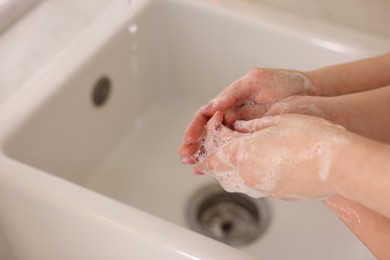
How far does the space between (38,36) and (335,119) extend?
0.43 m

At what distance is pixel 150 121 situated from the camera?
0.90 metres

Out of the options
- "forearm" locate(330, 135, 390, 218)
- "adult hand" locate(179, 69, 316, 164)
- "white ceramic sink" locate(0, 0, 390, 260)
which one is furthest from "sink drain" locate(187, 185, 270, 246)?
"forearm" locate(330, 135, 390, 218)

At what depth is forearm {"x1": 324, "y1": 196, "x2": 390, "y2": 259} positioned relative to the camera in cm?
51

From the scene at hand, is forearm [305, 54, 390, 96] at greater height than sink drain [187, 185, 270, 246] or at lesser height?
greater

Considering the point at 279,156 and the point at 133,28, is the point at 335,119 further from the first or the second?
the point at 133,28

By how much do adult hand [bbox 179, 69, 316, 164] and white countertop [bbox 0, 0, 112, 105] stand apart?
0.82 ft

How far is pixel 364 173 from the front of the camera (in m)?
0.40

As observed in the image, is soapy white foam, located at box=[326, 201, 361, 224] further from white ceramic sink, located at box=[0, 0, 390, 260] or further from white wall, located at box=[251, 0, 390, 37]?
white wall, located at box=[251, 0, 390, 37]

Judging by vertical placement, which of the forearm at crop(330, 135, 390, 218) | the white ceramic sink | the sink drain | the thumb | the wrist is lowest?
the sink drain

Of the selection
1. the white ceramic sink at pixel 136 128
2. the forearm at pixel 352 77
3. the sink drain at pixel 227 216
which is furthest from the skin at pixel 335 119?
the sink drain at pixel 227 216

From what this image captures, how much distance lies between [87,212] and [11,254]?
0.19 metres

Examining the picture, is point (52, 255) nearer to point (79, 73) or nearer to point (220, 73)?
point (79, 73)

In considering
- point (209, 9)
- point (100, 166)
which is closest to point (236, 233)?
point (100, 166)

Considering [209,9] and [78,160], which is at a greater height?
[209,9]
